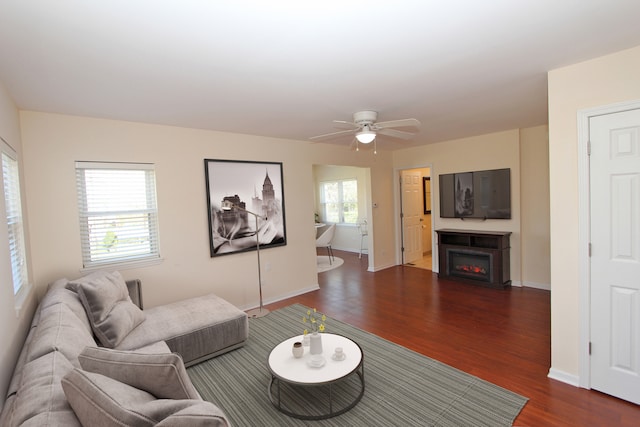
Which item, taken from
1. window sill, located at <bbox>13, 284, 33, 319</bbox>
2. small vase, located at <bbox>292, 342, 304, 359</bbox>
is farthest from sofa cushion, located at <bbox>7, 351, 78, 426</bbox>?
small vase, located at <bbox>292, 342, 304, 359</bbox>

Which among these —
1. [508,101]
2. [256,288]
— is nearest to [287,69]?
[508,101]

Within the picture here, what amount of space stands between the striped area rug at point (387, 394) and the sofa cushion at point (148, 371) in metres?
1.01

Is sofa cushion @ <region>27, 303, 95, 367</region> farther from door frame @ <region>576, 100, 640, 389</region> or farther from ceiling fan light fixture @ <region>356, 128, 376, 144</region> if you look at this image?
door frame @ <region>576, 100, 640, 389</region>

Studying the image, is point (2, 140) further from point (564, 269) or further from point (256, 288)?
point (564, 269)

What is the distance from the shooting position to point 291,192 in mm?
4766

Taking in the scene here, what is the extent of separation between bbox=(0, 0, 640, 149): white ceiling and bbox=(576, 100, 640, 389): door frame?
1.56 feet

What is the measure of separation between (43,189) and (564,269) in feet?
15.1

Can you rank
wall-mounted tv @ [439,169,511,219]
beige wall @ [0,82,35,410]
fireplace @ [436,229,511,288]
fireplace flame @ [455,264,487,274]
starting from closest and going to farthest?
beige wall @ [0,82,35,410] → fireplace @ [436,229,511,288] → wall-mounted tv @ [439,169,511,219] → fireplace flame @ [455,264,487,274]

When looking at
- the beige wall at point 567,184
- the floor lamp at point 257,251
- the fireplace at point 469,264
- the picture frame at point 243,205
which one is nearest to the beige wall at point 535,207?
the fireplace at point 469,264

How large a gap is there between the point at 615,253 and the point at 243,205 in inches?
148

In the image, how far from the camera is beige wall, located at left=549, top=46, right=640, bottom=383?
7.22 feet

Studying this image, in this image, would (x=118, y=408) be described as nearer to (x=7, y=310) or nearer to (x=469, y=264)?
(x=7, y=310)

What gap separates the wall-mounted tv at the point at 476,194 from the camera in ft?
16.2

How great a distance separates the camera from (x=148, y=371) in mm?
1369
